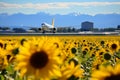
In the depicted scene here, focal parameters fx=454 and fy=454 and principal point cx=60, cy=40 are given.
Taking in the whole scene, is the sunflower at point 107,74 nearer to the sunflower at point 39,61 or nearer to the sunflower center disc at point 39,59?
the sunflower at point 39,61

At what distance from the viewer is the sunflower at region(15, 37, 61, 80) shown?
2.66 m

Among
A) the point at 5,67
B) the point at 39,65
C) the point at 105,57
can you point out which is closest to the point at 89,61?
the point at 105,57

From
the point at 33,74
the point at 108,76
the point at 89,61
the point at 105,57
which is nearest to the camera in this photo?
the point at 108,76

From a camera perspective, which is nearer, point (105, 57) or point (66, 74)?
point (66, 74)

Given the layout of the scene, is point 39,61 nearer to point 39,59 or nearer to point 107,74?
point 39,59

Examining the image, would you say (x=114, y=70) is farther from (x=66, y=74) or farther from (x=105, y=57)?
(x=105, y=57)

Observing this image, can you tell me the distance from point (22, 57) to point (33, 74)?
121 mm

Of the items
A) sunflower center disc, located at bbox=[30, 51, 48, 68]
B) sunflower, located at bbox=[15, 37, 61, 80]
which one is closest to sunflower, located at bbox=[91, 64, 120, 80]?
sunflower, located at bbox=[15, 37, 61, 80]

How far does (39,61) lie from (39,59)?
0.05 feet

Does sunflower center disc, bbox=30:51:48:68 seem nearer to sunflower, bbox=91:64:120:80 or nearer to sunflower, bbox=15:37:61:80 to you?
sunflower, bbox=15:37:61:80

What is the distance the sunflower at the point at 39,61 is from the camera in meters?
2.66

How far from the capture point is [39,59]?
2.79 meters

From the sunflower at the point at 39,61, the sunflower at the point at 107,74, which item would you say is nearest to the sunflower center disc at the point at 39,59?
the sunflower at the point at 39,61

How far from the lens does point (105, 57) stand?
22.0 ft
